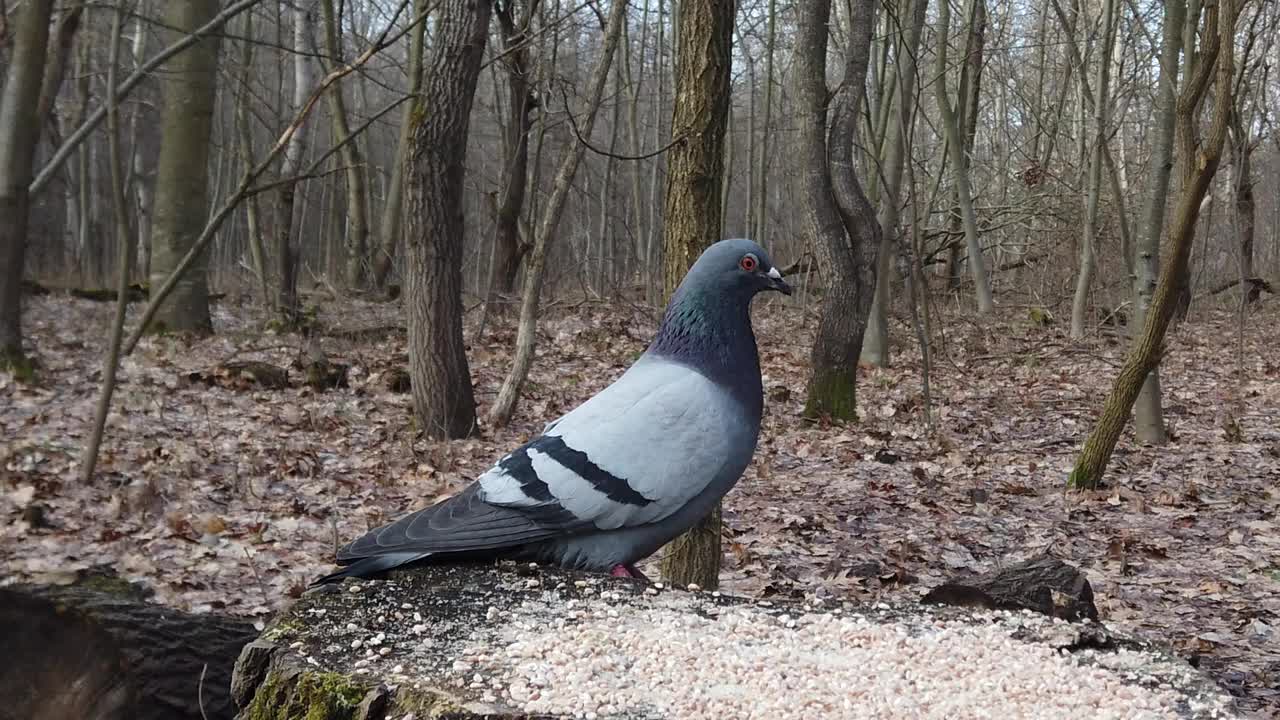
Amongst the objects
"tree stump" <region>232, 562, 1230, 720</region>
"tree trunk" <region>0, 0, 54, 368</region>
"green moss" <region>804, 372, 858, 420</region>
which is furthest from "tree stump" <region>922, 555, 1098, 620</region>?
"tree trunk" <region>0, 0, 54, 368</region>

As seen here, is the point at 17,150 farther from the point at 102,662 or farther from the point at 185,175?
the point at 102,662

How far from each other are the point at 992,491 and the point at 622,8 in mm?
3917

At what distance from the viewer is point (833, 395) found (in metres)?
8.84

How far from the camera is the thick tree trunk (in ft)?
29.0

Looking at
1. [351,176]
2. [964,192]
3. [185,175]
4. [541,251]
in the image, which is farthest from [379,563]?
[351,176]

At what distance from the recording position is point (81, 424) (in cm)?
711

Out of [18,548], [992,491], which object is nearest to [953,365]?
[992,491]

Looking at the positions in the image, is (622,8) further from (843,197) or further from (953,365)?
(953,365)

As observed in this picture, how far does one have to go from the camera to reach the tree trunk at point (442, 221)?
7172mm

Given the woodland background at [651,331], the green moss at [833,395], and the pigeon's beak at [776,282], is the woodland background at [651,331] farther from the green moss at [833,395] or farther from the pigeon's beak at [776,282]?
the pigeon's beak at [776,282]

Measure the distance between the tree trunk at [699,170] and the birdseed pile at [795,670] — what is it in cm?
157

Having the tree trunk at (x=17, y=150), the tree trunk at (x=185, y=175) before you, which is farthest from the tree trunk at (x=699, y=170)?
the tree trunk at (x=185, y=175)

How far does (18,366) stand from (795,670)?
331 inches

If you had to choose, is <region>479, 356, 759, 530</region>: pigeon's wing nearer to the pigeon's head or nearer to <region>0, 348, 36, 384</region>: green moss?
the pigeon's head
